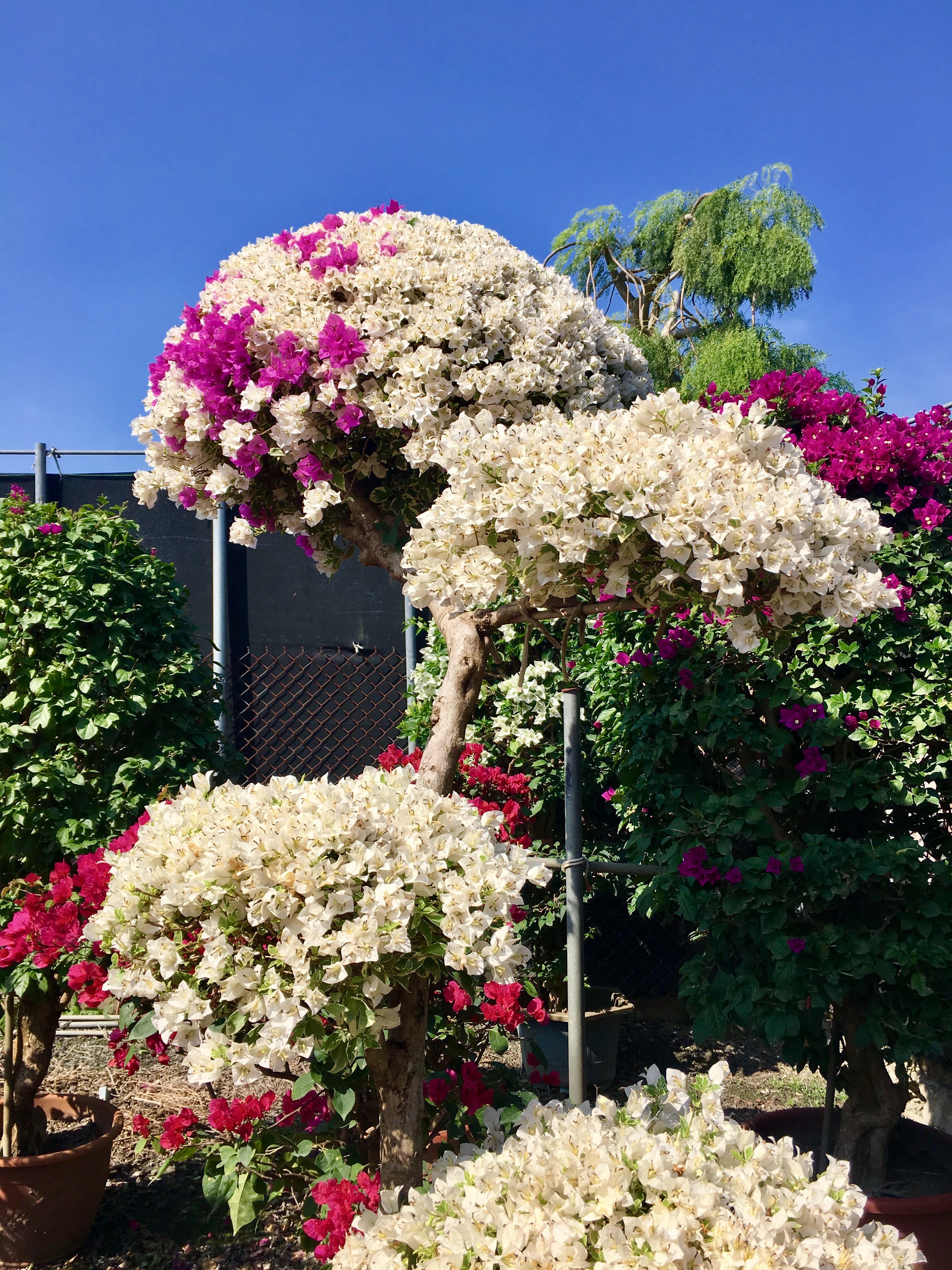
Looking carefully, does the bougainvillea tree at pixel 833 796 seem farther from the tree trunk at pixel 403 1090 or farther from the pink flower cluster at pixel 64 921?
the pink flower cluster at pixel 64 921

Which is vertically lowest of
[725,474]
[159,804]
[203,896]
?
[203,896]

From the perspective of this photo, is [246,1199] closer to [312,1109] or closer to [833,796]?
[312,1109]

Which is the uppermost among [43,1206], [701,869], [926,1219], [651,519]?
[651,519]

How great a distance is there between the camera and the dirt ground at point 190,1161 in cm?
244

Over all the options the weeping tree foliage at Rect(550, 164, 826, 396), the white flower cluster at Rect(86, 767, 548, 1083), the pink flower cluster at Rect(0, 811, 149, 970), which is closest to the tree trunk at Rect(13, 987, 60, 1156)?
the pink flower cluster at Rect(0, 811, 149, 970)

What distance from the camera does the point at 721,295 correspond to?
1395 centimetres

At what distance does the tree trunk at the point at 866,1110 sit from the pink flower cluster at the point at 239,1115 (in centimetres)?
145

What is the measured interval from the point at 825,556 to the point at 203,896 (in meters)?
1.18

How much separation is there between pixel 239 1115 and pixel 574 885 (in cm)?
123

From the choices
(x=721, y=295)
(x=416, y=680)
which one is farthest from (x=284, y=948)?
(x=721, y=295)

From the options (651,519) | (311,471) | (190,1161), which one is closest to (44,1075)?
(190,1161)

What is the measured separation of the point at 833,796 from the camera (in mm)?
2322

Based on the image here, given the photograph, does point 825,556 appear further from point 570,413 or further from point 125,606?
point 125,606

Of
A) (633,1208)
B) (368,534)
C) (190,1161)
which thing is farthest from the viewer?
(190,1161)
